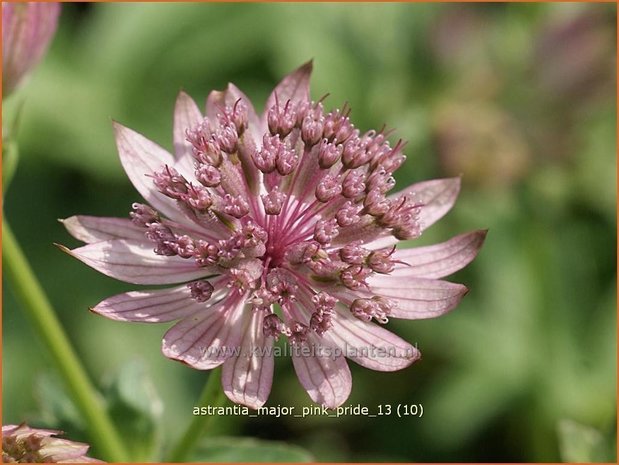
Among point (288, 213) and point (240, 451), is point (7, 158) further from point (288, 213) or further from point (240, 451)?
point (240, 451)

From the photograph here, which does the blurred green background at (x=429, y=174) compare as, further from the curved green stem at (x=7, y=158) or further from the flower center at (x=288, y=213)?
the flower center at (x=288, y=213)

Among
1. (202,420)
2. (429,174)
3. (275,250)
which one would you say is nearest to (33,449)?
(202,420)

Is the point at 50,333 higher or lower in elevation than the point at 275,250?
lower

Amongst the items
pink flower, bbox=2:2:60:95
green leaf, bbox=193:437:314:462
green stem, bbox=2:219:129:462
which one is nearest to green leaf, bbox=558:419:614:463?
green leaf, bbox=193:437:314:462

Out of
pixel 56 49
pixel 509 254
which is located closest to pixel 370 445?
pixel 509 254

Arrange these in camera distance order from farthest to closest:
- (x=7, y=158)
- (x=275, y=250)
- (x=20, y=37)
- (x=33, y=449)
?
1. (x=20, y=37)
2. (x=7, y=158)
3. (x=275, y=250)
4. (x=33, y=449)

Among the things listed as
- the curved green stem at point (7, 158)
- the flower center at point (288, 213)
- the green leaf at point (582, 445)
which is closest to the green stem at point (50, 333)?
the curved green stem at point (7, 158)

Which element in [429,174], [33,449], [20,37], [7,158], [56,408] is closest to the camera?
[33,449]

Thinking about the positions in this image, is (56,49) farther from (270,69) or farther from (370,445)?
(370,445)
